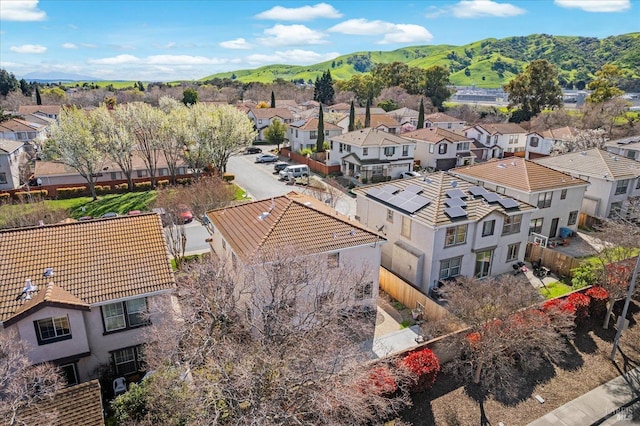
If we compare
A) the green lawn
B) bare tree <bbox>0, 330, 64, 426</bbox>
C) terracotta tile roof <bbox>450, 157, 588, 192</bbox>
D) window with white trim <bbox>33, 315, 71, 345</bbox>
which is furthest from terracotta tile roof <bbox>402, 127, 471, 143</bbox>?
bare tree <bbox>0, 330, 64, 426</bbox>

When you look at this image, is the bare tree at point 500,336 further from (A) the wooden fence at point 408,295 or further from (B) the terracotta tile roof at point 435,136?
(B) the terracotta tile roof at point 435,136

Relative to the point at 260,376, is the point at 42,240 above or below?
above

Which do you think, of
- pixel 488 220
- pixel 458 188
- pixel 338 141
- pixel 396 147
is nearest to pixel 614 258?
pixel 488 220

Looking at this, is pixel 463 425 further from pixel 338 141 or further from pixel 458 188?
pixel 338 141

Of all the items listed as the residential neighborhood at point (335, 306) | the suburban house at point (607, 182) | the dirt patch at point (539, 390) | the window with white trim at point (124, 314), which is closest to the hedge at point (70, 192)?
the residential neighborhood at point (335, 306)

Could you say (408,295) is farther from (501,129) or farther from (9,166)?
(501,129)
